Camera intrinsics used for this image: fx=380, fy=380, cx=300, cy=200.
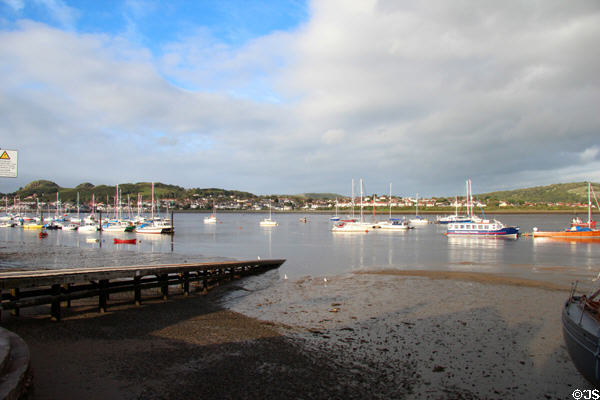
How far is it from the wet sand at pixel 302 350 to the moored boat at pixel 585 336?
0.85 m

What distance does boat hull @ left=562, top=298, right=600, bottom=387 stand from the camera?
8766 millimetres

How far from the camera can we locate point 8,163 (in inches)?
444

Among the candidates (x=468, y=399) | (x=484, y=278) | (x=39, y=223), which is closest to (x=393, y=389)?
(x=468, y=399)

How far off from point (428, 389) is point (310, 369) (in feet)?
9.66

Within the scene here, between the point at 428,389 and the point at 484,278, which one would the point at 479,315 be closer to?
the point at 428,389

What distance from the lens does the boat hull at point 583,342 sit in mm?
8766

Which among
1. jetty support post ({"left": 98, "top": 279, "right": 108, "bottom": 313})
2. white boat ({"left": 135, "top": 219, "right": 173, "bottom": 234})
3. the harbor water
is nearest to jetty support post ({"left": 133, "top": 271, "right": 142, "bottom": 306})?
jetty support post ({"left": 98, "top": 279, "right": 108, "bottom": 313})

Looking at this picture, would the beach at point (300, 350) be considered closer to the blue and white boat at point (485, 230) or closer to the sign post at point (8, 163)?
the sign post at point (8, 163)

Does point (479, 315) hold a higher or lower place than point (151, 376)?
lower

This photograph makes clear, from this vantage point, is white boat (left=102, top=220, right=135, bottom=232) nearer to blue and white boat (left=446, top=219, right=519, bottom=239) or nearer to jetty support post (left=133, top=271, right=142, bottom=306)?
blue and white boat (left=446, top=219, right=519, bottom=239)

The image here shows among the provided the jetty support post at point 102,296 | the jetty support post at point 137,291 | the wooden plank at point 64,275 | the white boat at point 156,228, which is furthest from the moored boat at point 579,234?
the jetty support post at point 102,296

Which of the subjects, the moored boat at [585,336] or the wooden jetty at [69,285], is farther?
the wooden jetty at [69,285]

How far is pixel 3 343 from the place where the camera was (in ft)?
22.3

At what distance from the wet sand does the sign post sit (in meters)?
4.76
